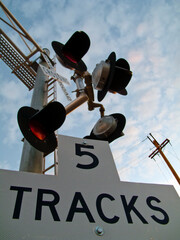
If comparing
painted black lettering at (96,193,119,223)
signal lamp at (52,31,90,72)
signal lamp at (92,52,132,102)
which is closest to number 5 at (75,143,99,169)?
painted black lettering at (96,193,119,223)

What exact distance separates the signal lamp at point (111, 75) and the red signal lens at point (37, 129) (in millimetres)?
1060

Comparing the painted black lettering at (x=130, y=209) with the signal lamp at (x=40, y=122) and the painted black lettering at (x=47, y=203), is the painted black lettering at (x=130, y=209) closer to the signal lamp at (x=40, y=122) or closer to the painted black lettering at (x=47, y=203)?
the painted black lettering at (x=47, y=203)

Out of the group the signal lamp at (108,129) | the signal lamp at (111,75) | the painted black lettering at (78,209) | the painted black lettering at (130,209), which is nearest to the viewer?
the painted black lettering at (78,209)

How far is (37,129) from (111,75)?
3.95ft

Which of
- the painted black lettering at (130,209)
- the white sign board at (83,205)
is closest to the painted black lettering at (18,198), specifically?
the white sign board at (83,205)

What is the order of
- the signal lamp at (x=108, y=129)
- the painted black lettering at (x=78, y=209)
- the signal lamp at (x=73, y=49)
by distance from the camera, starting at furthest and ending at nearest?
1. the signal lamp at (x=108, y=129)
2. the signal lamp at (x=73, y=49)
3. the painted black lettering at (x=78, y=209)

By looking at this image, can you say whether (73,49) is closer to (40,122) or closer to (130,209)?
(40,122)

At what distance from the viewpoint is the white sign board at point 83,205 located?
1239 millimetres

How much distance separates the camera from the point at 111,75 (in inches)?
94.3

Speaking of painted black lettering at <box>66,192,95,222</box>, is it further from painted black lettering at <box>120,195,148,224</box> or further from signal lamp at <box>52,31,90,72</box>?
signal lamp at <box>52,31,90,72</box>

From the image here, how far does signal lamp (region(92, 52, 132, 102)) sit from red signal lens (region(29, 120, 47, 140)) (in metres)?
1.06

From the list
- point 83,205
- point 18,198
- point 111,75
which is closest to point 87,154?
point 83,205

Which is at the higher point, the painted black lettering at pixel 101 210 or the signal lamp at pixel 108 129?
the signal lamp at pixel 108 129

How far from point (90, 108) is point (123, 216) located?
6.55ft
